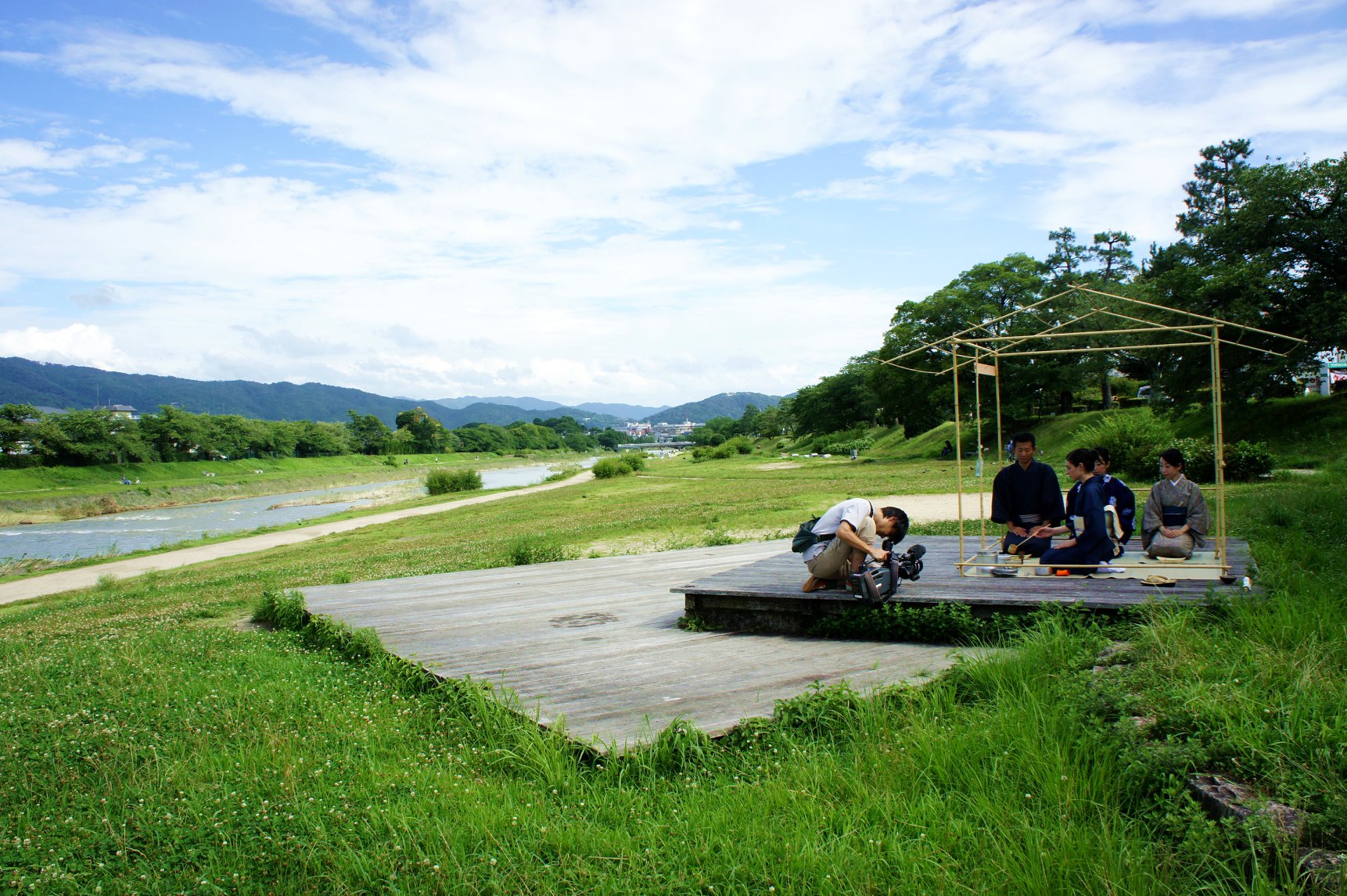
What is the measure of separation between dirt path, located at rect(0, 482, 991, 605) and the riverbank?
28.9 meters

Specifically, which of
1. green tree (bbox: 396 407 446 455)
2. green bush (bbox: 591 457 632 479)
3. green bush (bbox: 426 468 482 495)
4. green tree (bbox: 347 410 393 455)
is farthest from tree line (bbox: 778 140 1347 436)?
green tree (bbox: 396 407 446 455)

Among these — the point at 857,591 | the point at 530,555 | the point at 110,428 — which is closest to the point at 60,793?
the point at 857,591

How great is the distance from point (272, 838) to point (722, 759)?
6.81 feet

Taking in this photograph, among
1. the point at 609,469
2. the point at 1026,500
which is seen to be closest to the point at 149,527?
the point at 609,469

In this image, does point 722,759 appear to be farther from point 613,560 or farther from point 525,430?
point 525,430

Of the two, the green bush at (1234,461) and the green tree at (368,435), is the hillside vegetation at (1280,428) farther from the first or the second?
the green tree at (368,435)

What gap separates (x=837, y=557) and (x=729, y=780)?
10.4ft

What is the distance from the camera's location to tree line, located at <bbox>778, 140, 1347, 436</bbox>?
24281 mm

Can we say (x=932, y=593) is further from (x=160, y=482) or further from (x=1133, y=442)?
(x=160, y=482)

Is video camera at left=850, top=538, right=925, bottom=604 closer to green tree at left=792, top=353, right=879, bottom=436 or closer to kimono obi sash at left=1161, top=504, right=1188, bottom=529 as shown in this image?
kimono obi sash at left=1161, top=504, right=1188, bottom=529

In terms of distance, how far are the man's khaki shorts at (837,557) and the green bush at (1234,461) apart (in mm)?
16673

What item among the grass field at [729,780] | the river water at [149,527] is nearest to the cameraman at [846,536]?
the grass field at [729,780]

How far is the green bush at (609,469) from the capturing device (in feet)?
172

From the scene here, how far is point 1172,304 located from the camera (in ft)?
87.4
